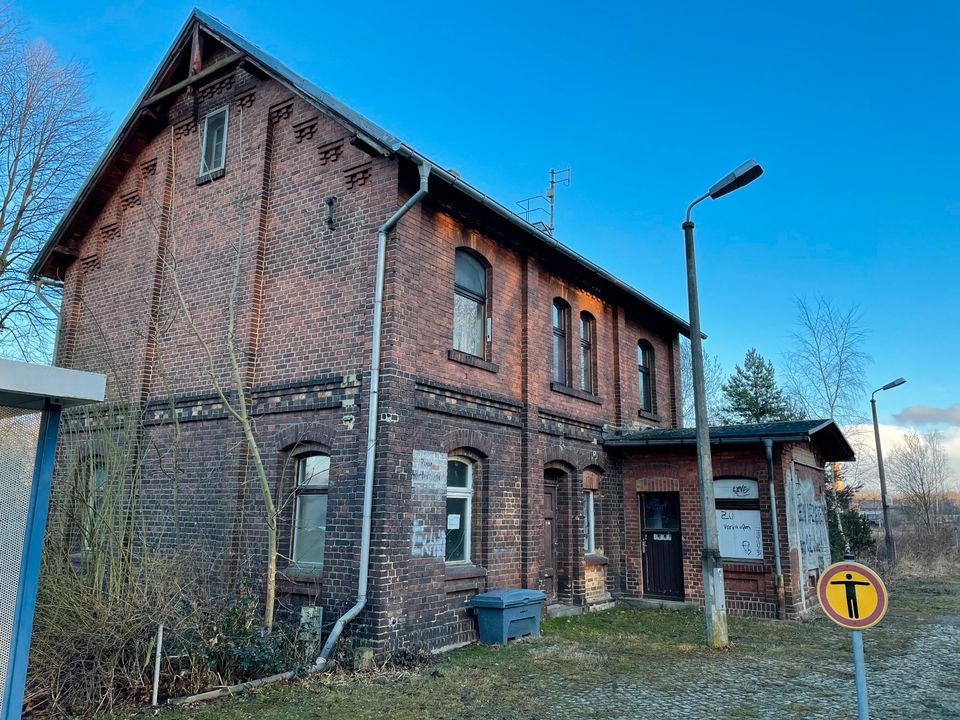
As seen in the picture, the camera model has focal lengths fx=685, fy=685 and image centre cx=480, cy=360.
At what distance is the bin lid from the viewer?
10.1 m

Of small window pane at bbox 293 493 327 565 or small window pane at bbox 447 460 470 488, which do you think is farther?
small window pane at bbox 447 460 470 488

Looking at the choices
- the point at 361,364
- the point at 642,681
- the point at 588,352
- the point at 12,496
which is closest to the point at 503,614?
the point at 642,681

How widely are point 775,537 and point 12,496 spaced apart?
1236cm

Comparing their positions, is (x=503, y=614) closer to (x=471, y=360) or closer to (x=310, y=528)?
(x=310, y=528)

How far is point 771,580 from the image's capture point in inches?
519

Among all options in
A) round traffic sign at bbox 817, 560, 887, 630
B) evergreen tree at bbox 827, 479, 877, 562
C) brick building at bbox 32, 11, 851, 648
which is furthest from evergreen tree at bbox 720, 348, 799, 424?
round traffic sign at bbox 817, 560, 887, 630

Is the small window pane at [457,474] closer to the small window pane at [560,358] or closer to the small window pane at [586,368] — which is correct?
the small window pane at [560,358]

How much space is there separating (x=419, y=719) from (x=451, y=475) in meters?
4.50

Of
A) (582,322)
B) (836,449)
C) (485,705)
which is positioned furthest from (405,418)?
(836,449)

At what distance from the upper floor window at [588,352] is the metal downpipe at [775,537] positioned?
12.4ft

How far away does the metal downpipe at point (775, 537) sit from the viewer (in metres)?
13.0

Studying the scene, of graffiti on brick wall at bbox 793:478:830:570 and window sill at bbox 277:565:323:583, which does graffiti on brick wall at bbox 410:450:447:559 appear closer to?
window sill at bbox 277:565:323:583

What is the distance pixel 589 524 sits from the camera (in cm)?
1476

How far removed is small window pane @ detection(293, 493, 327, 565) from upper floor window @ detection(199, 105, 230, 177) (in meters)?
6.39
